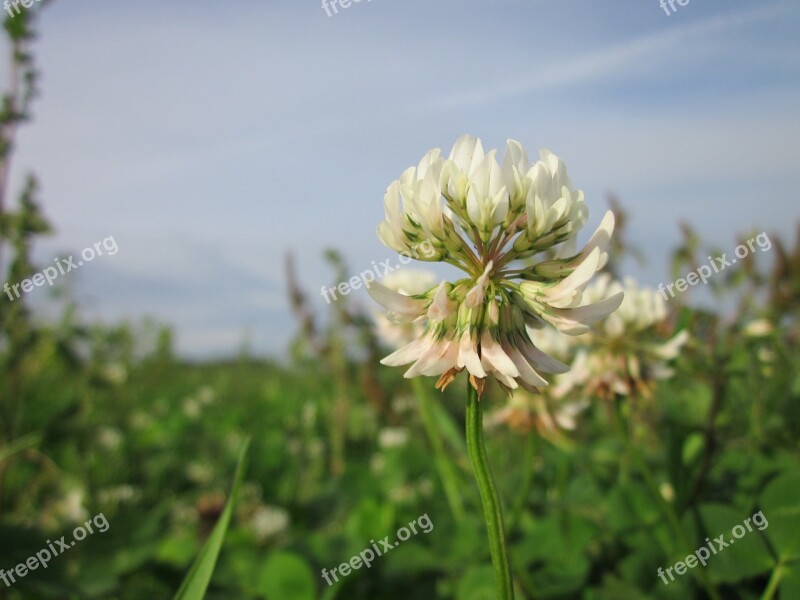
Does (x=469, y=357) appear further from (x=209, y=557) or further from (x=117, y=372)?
(x=117, y=372)

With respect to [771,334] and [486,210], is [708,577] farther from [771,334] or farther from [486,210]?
[486,210]

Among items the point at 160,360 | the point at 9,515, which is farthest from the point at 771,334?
the point at 160,360

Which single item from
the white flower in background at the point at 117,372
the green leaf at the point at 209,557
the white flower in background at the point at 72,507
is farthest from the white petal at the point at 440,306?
the white flower in background at the point at 117,372

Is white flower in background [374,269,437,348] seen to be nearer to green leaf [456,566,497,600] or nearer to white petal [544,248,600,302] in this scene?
green leaf [456,566,497,600]

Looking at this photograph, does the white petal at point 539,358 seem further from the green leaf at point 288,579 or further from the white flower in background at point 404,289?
the white flower in background at point 404,289

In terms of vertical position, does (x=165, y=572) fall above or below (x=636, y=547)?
above
